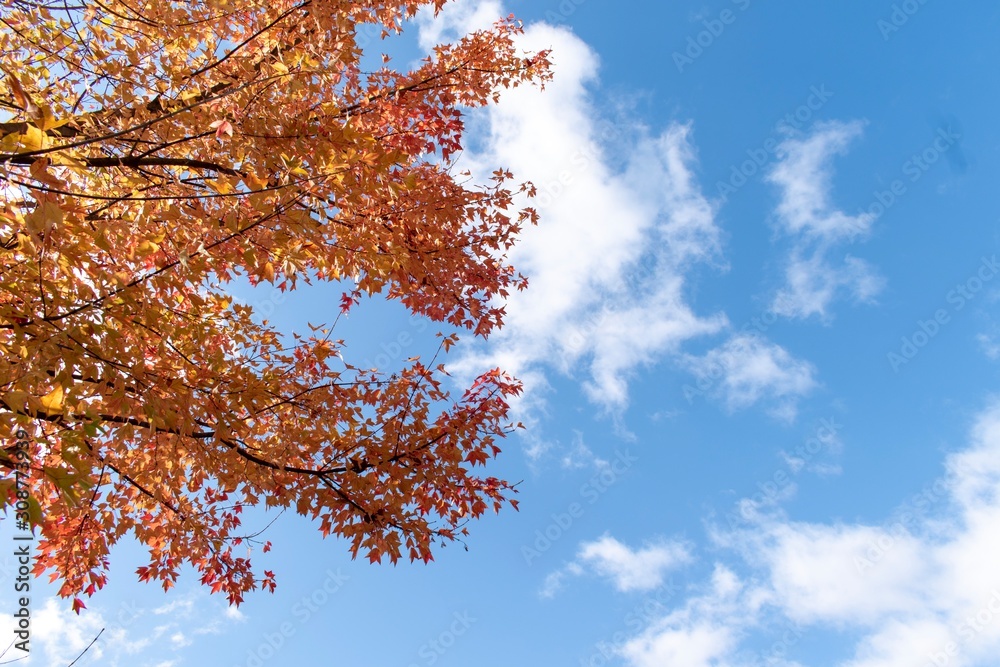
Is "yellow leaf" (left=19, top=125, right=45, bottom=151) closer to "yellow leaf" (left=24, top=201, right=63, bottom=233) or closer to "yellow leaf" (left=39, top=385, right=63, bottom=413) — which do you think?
"yellow leaf" (left=24, top=201, right=63, bottom=233)

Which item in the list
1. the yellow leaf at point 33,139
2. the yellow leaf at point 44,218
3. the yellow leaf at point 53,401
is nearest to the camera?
the yellow leaf at point 33,139

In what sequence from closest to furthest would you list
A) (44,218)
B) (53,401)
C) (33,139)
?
(33,139)
(44,218)
(53,401)

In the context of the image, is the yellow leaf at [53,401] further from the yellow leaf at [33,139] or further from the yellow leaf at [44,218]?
the yellow leaf at [33,139]

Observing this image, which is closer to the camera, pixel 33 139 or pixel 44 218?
pixel 33 139

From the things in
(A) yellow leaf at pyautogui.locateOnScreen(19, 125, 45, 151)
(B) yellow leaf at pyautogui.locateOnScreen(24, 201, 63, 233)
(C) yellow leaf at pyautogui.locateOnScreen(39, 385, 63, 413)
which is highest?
(A) yellow leaf at pyautogui.locateOnScreen(19, 125, 45, 151)

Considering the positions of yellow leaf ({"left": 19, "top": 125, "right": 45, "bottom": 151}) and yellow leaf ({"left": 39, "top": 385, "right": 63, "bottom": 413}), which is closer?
yellow leaf ({"left": 19, "top": 125, "right": 45, "bottom": 151})

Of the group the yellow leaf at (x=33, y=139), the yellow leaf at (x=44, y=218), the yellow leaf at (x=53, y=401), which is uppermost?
the yellow leaf at (x=33, y=139)

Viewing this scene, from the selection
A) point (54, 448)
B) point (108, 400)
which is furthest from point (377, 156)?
point (54, 448)

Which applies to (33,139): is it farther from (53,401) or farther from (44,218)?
(53,401)

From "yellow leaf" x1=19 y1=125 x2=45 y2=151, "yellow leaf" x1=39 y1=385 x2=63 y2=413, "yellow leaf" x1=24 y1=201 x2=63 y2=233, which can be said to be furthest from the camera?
"yellow leaf" x1=39 y1=385 x2=63 y2=413

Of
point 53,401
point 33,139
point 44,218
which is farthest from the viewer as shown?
point 53,401

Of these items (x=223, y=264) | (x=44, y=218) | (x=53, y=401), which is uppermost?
(x=223, y=264)

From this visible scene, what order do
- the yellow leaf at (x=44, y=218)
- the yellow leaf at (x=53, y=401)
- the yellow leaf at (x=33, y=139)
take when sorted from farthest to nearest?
the yellow leaf at (x=53, y=401) < the yellow leaf at (x=44, y=218) < the yellow leaf at (x=33, y=139)

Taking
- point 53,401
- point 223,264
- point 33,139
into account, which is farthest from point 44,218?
point 223,264
